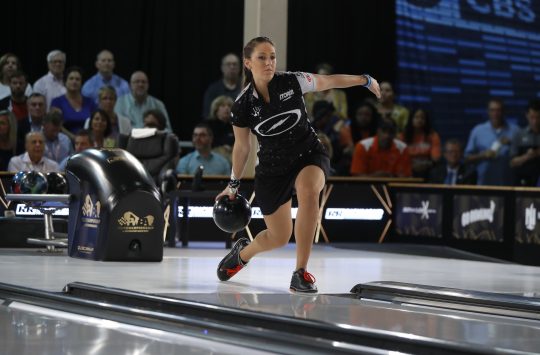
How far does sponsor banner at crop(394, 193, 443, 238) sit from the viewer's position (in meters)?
13.0

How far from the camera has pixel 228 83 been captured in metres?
14.6

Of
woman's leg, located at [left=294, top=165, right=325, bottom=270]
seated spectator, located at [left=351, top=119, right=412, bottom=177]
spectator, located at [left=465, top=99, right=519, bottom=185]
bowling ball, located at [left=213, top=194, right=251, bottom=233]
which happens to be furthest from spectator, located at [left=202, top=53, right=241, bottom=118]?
woman's leg, located at [left=294, top=165, right=325, bottom=270]

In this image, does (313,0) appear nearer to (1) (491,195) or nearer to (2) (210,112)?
(2) (210,112)

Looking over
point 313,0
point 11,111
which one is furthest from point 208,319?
point 313,0

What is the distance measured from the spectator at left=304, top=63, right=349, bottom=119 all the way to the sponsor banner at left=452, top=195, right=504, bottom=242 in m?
2.57

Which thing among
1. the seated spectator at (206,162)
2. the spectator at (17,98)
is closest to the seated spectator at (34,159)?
the spectator at (17,98)

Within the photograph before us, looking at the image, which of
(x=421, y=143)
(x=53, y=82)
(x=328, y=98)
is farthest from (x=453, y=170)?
(x=53, y=82)

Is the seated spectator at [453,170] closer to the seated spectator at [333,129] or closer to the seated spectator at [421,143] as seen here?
the seated spectator at [421,143]

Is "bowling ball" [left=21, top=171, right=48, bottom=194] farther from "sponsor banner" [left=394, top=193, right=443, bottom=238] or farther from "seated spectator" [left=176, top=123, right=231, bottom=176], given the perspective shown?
"sponsor banner" [left=394, top=193, right=443, bottom=238]

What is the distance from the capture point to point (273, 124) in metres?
7.30

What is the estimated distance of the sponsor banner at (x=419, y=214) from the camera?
1303cm

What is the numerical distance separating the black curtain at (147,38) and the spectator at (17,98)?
1.90 metres

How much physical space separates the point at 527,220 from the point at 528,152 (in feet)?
7.06

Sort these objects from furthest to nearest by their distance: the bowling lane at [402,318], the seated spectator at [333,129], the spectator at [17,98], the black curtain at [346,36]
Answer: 1. the black curtain at [346,36]
2. the seated spectator at [333,129]
3. the spectator at [17,98]
4. the bowling lane at [402,318]
